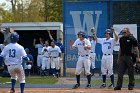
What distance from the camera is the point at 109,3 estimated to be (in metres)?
22.8

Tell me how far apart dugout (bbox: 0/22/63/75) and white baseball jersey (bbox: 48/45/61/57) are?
1.73 metres

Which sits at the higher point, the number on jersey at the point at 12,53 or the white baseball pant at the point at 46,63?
the number on jersey at the point at 12,53

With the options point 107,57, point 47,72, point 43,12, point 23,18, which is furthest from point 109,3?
point 23,18

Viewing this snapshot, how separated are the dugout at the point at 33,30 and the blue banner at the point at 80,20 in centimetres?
82

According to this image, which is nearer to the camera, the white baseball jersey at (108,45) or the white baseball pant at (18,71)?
the white baseball pant at (18,71)

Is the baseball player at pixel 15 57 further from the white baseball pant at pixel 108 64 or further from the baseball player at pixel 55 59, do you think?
the baseball player at pixel 55 59

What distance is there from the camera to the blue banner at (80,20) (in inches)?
891

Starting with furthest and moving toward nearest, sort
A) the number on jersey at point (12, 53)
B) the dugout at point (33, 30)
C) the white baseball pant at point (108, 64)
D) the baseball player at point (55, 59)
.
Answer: the dugout at point (33, 30) → the baseball player at point (55, 59) → the white baseball pant at point (108, 64) → the number on jersey at point (12, 53)

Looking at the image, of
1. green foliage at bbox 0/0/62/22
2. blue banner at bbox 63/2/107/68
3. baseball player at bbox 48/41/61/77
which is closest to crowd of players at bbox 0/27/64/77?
baseball player at bbox 48/41/61/77

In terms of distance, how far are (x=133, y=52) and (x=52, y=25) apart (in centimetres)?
876

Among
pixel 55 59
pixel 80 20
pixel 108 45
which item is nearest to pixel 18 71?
pixel 108 45

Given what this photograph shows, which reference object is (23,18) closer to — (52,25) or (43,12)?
(43,12)

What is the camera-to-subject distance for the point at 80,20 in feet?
74.4

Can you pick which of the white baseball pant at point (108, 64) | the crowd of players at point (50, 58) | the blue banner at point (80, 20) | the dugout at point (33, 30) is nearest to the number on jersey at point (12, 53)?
the white baseball pant at point (108, 64)
